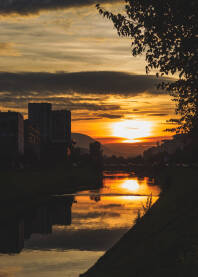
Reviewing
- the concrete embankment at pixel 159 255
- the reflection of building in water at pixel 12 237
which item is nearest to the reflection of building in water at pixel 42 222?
the reflection of building in water at pixel 12 237

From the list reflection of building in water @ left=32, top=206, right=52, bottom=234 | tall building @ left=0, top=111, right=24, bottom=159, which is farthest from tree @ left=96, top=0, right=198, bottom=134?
tall building @ left=0, top=111, right=24, bottom=159

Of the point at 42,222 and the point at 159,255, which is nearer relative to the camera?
the point at 159,255

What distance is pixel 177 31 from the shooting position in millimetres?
17453

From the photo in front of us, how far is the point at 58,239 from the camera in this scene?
28.9 metres

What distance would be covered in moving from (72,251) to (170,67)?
37.3 ft

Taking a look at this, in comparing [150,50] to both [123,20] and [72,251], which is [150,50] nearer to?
[123,20]

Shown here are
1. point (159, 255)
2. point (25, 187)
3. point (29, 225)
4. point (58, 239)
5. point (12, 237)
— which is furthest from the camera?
point (25, 187)

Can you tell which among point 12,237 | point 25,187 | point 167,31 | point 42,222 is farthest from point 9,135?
point 167,31

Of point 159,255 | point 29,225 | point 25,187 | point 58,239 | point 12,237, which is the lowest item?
point 25,187

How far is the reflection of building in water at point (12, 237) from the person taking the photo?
25534mm

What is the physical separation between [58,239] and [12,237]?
10.2 feet

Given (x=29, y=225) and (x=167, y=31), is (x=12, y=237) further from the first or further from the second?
(x=167, y=31)

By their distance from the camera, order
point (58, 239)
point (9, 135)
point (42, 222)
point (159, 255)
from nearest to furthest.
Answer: point (159, 255) < point (58, 239) < point (42, 222) < point (9, 135)

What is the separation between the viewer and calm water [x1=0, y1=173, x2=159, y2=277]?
20.2 metres
